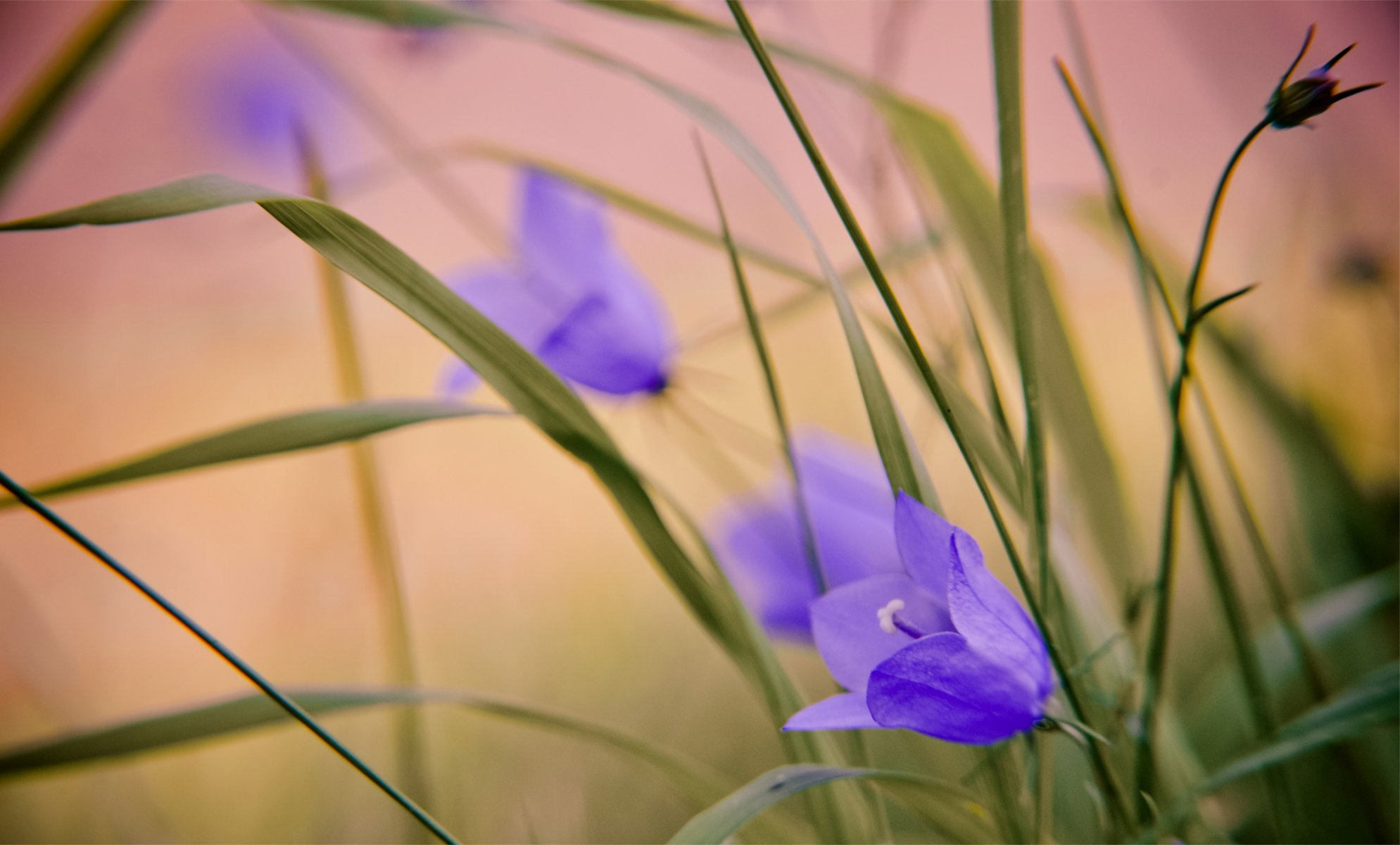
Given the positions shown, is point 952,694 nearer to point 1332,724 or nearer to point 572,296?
point 1332,724

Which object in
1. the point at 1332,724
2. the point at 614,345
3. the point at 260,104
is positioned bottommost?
the point at 1332,724

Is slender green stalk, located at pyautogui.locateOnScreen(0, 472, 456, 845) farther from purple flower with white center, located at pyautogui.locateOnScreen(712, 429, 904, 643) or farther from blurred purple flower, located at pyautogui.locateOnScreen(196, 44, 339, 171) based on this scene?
blurred purple flower, located at pyautogui.locateOnScreen(196, 44, 339, 171)

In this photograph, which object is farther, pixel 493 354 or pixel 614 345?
pixel 614 345

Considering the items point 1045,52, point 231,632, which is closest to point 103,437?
point 231,632

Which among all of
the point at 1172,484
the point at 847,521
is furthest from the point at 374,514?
the point at 1172,484

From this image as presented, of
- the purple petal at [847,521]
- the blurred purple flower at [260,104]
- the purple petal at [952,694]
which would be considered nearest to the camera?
the purple petal at [952,694]

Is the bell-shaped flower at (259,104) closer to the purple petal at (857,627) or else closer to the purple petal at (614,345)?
the purple petal at (614,345)

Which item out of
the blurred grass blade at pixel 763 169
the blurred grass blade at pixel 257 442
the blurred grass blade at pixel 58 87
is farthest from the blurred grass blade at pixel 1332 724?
the blurred grass blade at pixel 58 87
